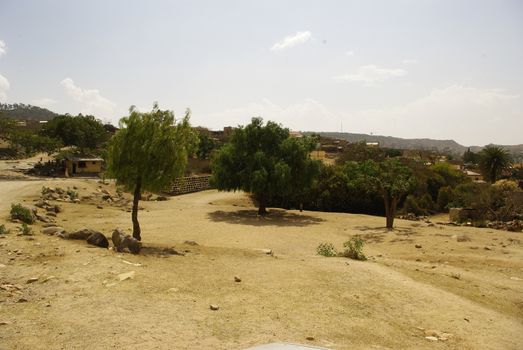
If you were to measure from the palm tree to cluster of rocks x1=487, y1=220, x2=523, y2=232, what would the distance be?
29.3m

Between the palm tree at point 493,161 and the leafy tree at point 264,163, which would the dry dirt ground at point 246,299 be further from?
the palm tree at point 493,161

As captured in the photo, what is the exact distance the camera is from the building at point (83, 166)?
4403cm

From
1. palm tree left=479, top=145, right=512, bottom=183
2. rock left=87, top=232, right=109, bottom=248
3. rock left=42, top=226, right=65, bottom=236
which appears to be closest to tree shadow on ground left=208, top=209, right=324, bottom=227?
rock left=42, top=226, right=65, bottom=236

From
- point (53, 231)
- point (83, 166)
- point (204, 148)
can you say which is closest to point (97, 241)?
point (53, 231)

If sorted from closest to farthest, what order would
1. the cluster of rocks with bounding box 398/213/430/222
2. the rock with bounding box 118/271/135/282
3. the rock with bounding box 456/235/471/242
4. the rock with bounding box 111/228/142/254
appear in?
the rock with bounding box 118/271/135/282 → the rock with bounding box 111/228/142/254 → the rock with bounding box 456/235/471/242 → the cluster of rocks with bounding box 398/213/430/222

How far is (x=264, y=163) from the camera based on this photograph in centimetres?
2694

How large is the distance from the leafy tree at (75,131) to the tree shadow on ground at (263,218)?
29753 millimetres

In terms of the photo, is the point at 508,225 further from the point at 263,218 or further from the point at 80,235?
the point at 80,235

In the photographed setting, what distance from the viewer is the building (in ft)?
144

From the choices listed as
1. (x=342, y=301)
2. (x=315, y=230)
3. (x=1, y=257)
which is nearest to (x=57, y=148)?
(x=315, y=230)

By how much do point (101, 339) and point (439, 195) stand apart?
35.1 metres

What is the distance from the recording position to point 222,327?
6.96m

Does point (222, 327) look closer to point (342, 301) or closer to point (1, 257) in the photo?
point (342, 301)

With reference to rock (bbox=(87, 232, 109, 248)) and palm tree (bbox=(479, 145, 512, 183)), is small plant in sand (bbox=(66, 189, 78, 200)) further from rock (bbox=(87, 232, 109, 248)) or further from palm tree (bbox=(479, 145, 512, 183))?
palm tree (bbox=(479, 145, 512, 183))
